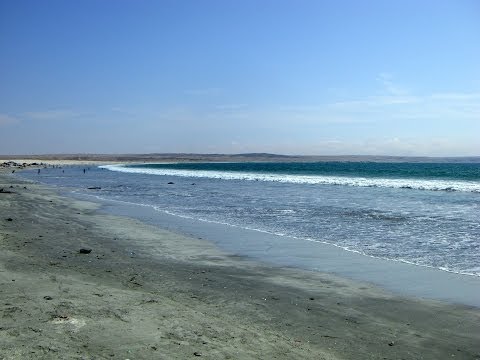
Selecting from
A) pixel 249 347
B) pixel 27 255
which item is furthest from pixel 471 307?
pixel 27 255

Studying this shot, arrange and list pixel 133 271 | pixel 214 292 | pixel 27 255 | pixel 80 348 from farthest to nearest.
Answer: pixel 27 255 → pixel 133 271 → pixel 214 292 → pixel 80 348

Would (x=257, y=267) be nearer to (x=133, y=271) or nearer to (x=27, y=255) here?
(x=133, y=271)

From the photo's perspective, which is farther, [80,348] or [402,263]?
[402,263]

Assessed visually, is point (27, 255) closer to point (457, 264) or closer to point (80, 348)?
point (80, 348)

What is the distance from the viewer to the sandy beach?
5.62 meters

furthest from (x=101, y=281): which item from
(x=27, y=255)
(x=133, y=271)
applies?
(x=27, y=255)

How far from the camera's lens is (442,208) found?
23266 millimetres

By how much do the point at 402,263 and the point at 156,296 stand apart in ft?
19.9

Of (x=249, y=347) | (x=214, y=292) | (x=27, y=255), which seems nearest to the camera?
(x=249, y=347)

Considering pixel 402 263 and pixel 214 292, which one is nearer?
pixel 214 292

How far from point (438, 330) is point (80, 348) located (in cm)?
481

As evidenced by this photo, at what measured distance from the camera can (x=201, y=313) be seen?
7.04 m

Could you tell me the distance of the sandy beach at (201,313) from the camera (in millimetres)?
5617

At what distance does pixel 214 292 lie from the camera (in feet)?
27.7
